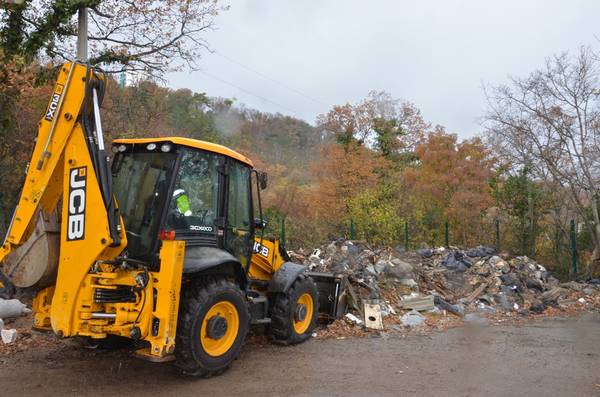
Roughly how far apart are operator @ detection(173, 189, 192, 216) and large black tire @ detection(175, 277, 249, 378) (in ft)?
2.60

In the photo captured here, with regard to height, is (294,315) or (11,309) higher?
(294,315)

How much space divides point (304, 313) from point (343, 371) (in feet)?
5.55

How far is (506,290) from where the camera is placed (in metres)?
12.5

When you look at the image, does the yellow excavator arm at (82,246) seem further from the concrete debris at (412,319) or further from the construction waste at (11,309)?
the concrete debris at (412,319)

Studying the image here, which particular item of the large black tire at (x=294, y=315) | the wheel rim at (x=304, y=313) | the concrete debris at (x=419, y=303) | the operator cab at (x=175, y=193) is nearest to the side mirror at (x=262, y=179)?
the operator cab at (x=175, y=193)

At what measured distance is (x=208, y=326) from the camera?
582 centimetres

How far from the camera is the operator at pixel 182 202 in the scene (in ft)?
19.4

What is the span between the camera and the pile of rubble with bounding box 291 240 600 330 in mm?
9820

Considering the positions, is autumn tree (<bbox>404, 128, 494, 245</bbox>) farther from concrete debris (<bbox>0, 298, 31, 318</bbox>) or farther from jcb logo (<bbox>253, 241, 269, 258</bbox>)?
concrete debris (<bbox>0, 298, 31, 318</bbox>)

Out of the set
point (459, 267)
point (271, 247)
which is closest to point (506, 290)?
point (459, 267)

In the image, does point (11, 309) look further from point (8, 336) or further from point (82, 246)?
point (82, 246)

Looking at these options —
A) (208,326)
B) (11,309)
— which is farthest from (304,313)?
(11,309)

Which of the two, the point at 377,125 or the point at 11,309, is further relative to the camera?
the point at 377,125

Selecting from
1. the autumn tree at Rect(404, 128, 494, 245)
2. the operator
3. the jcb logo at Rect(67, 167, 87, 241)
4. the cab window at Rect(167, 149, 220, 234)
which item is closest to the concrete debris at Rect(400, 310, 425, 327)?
the cab window at Rect(167, 149, 220, 234)
